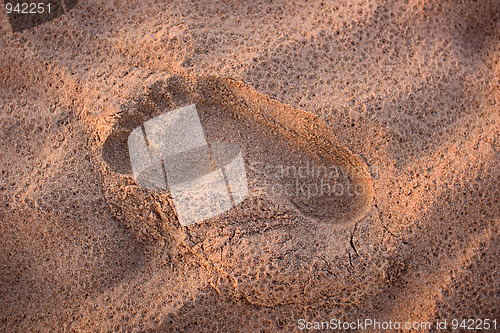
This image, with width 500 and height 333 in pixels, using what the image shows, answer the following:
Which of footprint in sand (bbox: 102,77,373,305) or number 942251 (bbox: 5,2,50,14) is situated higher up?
number 942251 (bbox: 5,2,50,14)

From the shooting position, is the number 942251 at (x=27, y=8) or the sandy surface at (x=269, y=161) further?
the number 942251 at (x=27, y=8)

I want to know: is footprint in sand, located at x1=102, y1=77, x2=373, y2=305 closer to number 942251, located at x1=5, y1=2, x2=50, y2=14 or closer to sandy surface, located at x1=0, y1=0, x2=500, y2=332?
sandy surface, located at x1=0, y1=0, x2=500, y2=332

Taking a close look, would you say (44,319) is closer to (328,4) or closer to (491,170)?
(328,4)

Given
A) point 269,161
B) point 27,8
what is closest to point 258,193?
point 269,161

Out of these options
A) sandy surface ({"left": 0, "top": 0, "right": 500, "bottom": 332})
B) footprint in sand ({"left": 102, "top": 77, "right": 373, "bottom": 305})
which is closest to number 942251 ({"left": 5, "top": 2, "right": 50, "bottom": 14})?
sandy surface ({"left": 0, "top": 0, "right": 500, "bottom": 332})

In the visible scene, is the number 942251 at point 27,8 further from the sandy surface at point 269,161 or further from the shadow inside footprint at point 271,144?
the shadow inside footprint at point 271,144

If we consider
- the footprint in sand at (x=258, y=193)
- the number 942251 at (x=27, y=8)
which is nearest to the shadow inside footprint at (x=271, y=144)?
the footprint in sand at (x=258, y=193)

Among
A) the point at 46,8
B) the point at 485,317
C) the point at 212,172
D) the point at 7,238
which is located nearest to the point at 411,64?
the point at 212,172

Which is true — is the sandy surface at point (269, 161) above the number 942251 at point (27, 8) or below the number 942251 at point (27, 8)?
below
